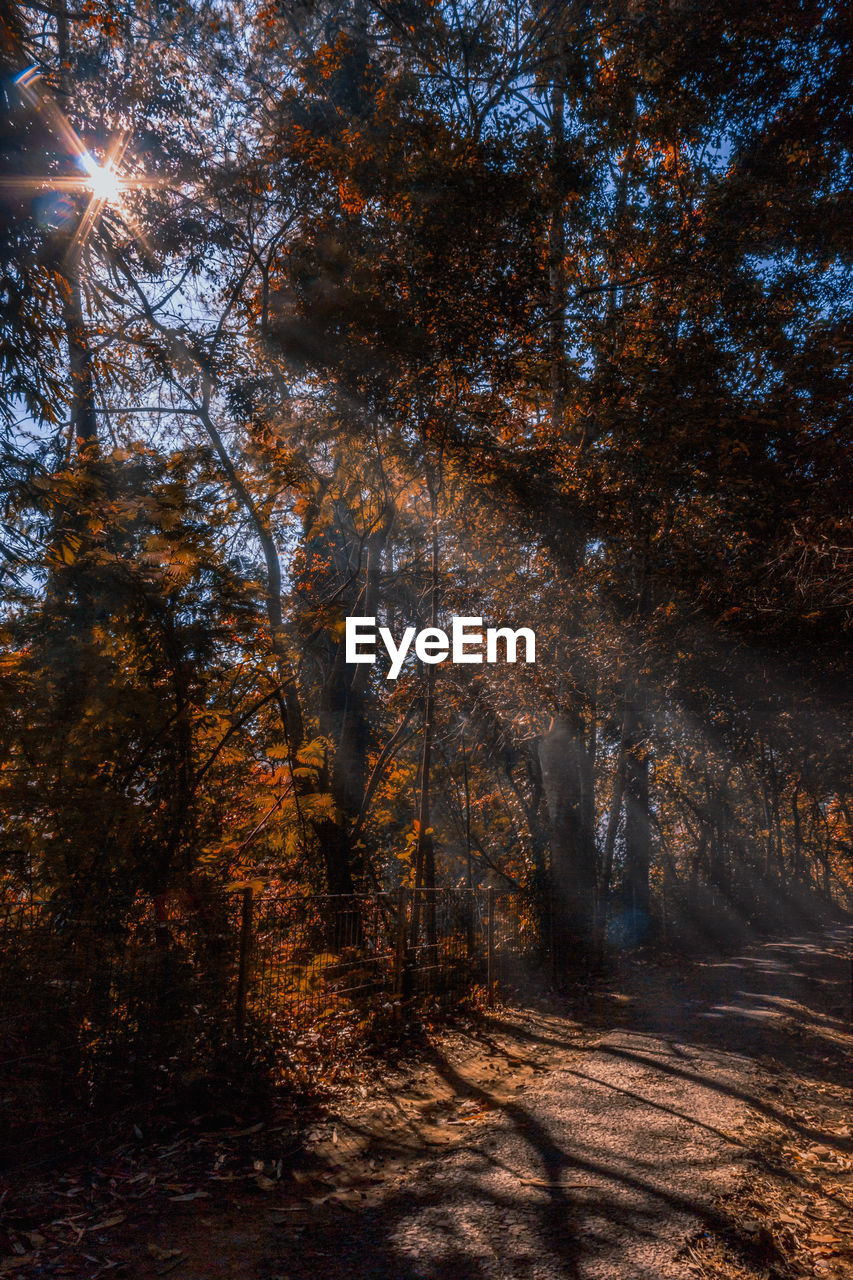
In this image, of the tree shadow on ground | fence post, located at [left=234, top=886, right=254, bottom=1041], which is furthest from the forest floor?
fence post, located at [left=234, top=886, right=254, bottom=1041]

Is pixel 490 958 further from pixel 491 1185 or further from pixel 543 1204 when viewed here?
pixel 543 1204

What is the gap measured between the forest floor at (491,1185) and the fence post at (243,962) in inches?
30.1

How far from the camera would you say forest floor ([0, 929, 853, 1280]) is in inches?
162

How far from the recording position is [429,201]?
9.83 metres

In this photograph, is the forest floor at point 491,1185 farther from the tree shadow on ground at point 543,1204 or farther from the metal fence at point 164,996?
the metal fence at point 164,996

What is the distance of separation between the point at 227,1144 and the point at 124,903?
5.76 feet

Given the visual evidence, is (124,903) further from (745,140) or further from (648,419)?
(745,140)

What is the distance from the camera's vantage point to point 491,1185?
5.01 m

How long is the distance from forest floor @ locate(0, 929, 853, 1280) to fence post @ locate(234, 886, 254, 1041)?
30.1 inches

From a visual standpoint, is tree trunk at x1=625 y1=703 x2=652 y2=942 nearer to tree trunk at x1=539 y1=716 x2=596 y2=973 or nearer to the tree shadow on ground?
tree trunk at x1=539 y1=716 x2=596 y2=973

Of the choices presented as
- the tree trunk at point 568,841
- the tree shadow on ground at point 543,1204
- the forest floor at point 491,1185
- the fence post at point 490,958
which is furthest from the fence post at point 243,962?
the tree trunk at point 568,841

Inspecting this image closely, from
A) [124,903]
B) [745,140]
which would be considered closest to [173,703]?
[124,903]

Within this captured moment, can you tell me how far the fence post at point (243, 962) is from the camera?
669cm

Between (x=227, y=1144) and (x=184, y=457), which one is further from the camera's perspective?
(x=184, y=457)
